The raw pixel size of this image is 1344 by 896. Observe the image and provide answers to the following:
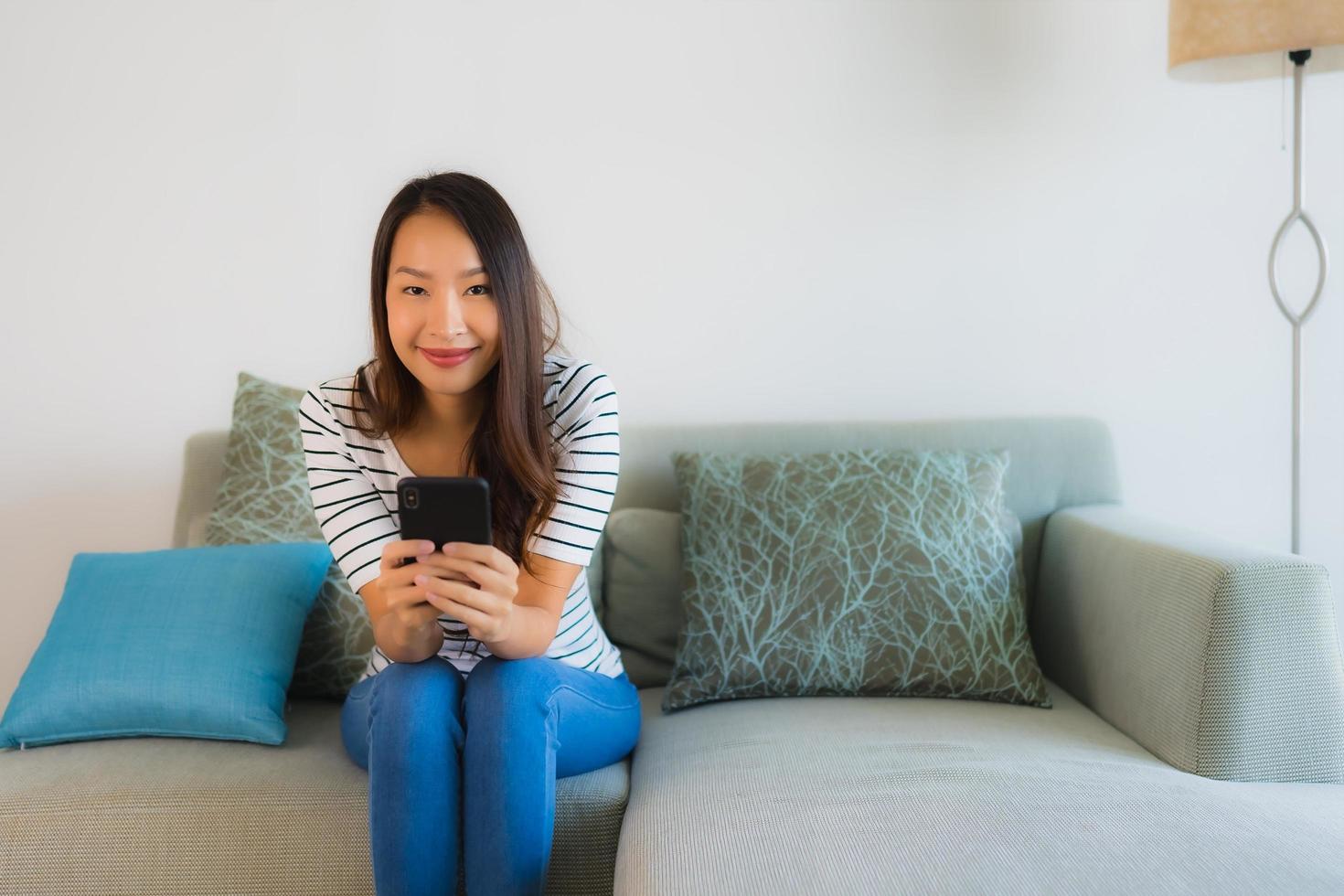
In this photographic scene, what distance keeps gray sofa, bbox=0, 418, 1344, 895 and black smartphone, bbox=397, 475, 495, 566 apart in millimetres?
408

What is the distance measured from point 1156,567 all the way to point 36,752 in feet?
5.28

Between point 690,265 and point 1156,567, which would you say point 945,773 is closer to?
point 1156,567

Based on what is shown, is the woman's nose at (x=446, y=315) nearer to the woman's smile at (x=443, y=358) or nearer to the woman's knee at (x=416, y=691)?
the woman's smile at (x=443, y=358)

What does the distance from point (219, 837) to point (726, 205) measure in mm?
1443

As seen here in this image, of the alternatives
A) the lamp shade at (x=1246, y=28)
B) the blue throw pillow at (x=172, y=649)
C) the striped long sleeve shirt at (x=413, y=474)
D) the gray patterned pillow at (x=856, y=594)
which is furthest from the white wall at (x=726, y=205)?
the striped long sleeve shirt at (x=413, y=474)

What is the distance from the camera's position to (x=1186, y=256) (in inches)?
86.9

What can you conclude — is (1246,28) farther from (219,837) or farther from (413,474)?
(219,837)

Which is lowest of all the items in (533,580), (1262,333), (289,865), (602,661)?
(289,865)

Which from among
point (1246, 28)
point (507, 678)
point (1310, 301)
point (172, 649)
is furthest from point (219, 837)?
point (1310, 301)

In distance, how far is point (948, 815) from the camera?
124 cm

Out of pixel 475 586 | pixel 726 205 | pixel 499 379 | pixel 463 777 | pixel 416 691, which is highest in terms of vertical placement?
pixel 726 205

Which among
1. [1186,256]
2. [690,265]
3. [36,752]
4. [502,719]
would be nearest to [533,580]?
[502,719]

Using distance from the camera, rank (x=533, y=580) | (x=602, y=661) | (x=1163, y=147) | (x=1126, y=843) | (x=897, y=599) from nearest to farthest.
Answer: (x=1126, y=843), (x=533, y=580), (x=602, y=661), (x=897, y=599), (x=1163, y=147)

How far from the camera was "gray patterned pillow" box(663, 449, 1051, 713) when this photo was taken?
171 cm
